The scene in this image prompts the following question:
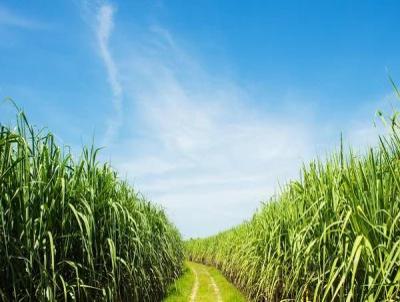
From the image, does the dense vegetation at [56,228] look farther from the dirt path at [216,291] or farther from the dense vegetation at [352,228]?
the dirt path at [216,291]

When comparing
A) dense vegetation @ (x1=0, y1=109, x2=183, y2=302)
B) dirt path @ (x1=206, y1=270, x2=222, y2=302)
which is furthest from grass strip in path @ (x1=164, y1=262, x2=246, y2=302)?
dense vegetation @ (x1=0, y1=109, x2=183, y2=302)

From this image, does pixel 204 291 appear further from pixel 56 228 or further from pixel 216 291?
pixel 56 228

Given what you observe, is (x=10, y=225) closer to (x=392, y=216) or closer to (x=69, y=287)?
(x=69, y=287)

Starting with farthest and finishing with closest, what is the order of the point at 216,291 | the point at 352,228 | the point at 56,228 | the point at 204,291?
the point at 204,291
the point at 216,291
the point at 56,228
the point at 352,228

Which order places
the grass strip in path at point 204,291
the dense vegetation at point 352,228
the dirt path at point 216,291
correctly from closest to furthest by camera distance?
1. the dense vegetation at point 352,228
2. the grass strip in path at point 204,291
3. the dirt path at point 216,291

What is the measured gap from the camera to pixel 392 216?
399 cm

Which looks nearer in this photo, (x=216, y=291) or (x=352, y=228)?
(x=352, y=228)

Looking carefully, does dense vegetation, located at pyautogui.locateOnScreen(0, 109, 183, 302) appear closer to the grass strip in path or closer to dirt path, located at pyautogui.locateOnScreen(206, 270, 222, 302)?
the grass strip in path

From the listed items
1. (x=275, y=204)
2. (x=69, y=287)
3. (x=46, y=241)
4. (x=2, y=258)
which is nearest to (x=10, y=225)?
(x=2, y=258)

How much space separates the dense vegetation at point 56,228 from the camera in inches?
163

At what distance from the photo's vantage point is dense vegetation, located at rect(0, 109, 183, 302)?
4.14 metres

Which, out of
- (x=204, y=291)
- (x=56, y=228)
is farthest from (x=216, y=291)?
(x=56, y=228)

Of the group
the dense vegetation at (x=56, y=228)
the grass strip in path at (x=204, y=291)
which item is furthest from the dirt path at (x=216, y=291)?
the dense vegetation at (x=56, y=228)

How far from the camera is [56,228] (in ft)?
15.8
